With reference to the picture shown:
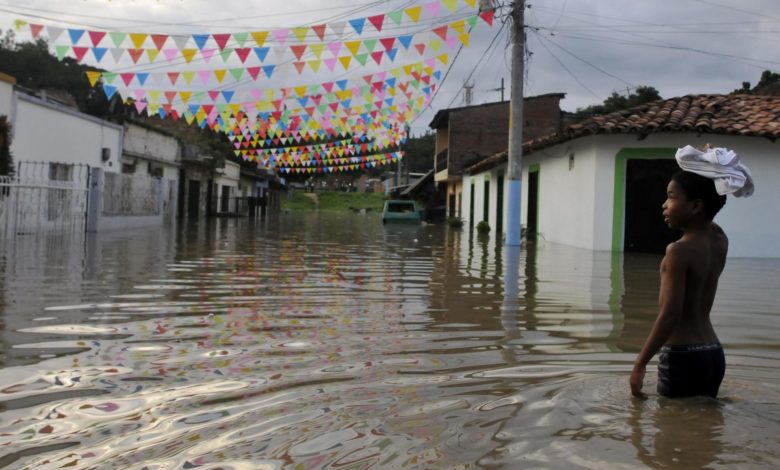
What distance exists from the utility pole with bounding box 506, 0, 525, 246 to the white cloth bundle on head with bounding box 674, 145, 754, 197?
13.5m

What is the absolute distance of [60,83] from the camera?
40250 millimetres

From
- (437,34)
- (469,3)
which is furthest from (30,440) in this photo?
(437,34)

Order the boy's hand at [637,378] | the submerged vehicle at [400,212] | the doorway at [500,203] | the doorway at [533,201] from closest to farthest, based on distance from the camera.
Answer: the boy's hand at [637,378], the doorway at [533,201], the doorway at [500,203], the submerged vehicle at [400,212]

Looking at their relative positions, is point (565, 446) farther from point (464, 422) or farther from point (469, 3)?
point (469, 3)

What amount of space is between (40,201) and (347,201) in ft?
225

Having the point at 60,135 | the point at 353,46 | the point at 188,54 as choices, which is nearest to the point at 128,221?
the point at 60,135

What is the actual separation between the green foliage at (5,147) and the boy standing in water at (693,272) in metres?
17.3

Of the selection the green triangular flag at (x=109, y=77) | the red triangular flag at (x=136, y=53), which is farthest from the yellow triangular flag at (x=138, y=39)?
the green triangular flag at (x=109, y=77)

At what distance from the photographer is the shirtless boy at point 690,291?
345 cm

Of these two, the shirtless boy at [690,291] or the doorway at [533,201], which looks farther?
the doorway at [533,201]

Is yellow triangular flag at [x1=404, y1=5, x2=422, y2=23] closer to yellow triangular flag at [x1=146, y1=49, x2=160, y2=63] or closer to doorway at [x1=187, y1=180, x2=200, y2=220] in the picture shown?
yellow triangular flag at [x1=146, y1=49, x2=160, y2=63]

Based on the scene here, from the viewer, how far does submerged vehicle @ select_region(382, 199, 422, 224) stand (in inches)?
1344

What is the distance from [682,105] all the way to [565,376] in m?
15.9

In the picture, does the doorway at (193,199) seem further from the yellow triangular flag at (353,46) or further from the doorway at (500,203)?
the yellow triangular flag at (353,46)
